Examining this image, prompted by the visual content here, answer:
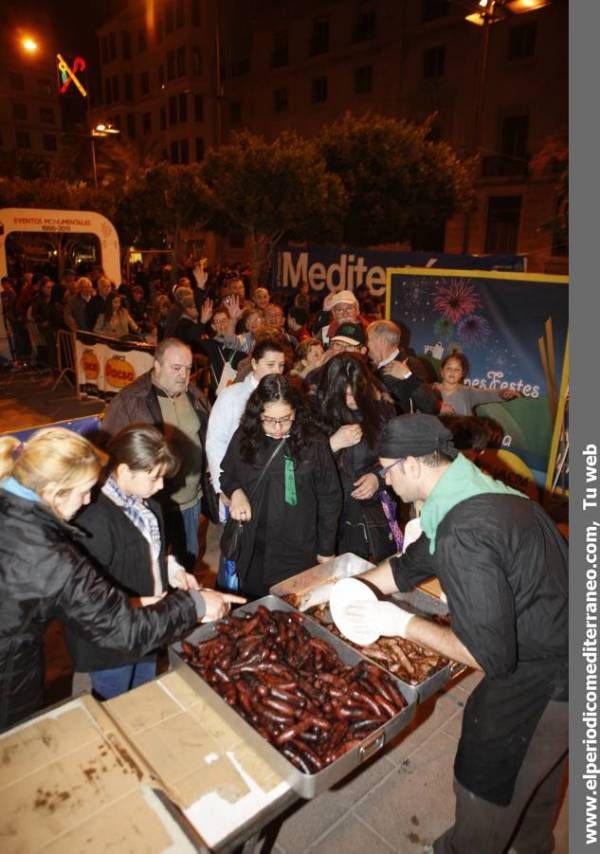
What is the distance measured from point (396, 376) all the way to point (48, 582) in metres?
3.93

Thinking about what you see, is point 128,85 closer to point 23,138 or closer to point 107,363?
point 23,138

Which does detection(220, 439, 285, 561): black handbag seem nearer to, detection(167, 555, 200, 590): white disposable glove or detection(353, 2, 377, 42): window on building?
detection(167, 555, 200, 590): white disposable glove

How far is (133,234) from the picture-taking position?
28.8 m

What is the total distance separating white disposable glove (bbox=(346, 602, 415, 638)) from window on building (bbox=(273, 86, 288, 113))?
45.7 m

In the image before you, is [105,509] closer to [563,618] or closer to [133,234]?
[563,618]

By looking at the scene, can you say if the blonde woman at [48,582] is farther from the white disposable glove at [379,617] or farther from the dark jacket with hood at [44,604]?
the white disposable glove at [379,617]

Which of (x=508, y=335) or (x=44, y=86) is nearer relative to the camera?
(x=508, y=335)

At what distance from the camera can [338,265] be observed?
14344 millimetres

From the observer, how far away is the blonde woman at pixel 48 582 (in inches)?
86.8

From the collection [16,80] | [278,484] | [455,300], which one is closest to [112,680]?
[278,484]

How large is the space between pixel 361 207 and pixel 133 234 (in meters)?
14.1

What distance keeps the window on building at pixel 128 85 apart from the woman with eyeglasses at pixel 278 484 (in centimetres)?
6626

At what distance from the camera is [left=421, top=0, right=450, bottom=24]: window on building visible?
102ft
